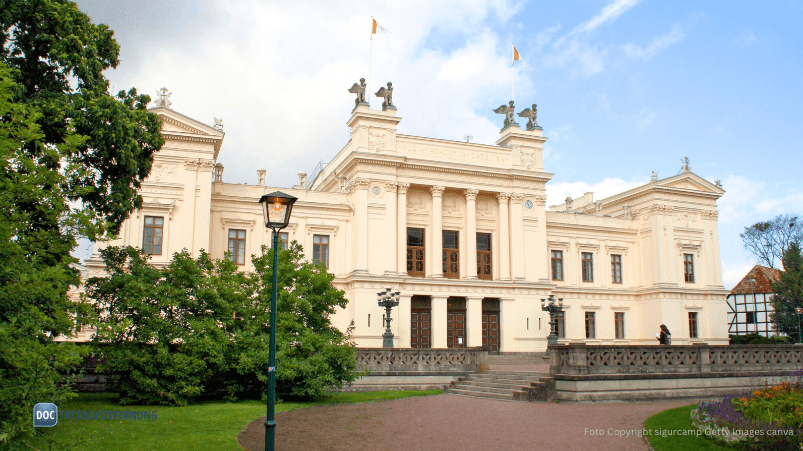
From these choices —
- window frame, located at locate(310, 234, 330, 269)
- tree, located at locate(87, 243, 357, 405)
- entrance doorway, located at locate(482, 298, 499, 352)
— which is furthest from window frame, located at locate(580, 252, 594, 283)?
tree, located at locate(87, 243, 357, 405)

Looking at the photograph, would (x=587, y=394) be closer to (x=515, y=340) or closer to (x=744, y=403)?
(x=744, y=403)

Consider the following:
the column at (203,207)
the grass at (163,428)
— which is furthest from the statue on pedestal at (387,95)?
the grass at (163,428)

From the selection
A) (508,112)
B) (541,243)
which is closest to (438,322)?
(541,243)

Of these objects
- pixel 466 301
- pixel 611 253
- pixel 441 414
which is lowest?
pixel 441 414

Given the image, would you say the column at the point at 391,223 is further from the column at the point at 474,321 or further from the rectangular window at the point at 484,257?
the rectangular window at the point at 484,257

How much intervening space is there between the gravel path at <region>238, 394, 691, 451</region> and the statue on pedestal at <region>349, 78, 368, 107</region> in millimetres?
20845

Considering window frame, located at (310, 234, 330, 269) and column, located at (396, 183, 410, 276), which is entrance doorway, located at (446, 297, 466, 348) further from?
window frame, located at (310, 234, 330, 269)

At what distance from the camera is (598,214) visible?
45.7 m

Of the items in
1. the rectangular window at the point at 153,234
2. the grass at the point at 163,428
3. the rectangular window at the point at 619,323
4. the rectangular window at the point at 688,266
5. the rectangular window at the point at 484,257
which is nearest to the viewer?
the grass at the point at 163,428

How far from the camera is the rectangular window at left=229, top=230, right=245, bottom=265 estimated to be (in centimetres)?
3259

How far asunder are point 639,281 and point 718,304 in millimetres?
5234

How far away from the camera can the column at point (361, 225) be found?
3266 cm

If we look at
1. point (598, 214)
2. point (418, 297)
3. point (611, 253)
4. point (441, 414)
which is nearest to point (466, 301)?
point (418, 297)

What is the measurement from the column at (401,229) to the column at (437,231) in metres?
1.62
